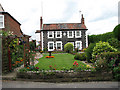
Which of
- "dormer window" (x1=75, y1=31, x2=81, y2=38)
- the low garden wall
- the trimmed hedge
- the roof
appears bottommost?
the low garden wall

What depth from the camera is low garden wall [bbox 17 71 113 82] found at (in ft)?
19.1

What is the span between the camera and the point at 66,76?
5.91 m

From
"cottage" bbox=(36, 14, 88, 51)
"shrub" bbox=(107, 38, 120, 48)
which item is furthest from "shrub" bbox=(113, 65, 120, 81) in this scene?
"cottage" bbox=(36, 14, 88, 51)

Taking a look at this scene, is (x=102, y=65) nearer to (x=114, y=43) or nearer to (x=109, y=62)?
(x=109, y=62)

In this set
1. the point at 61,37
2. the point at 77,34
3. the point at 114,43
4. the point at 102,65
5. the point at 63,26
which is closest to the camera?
the point at 102,65

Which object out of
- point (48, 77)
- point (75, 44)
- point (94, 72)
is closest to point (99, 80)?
point (94, 72)

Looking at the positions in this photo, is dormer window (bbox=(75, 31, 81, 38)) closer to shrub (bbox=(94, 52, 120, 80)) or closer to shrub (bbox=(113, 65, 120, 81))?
shrub (bbox=(94, 52, 120, 80))

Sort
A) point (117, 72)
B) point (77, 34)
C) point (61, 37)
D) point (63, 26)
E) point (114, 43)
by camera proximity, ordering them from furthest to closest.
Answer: point (63, 26), point (77, 34), point (61, 37), point (114, 43), point (117, 72)

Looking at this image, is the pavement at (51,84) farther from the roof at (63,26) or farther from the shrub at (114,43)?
the roof at (63,26)

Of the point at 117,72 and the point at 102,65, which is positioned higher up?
the point at 102,65

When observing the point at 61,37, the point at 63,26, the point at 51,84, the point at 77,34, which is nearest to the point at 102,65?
the point at 51,84

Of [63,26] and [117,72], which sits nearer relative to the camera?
[117,72]

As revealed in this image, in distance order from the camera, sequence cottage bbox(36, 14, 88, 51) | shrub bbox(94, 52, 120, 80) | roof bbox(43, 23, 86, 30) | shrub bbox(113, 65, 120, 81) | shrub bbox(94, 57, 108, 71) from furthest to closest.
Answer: roof bbox(43, 23, 86, 30)
cottage bbox(36, 14, 88, 51)
shrub bbox(94, 57, 108, 71)
shrub bbox(94, 52, 120, 80)
shrub bbox(113, 65, 120, 81)

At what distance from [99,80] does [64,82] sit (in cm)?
172
